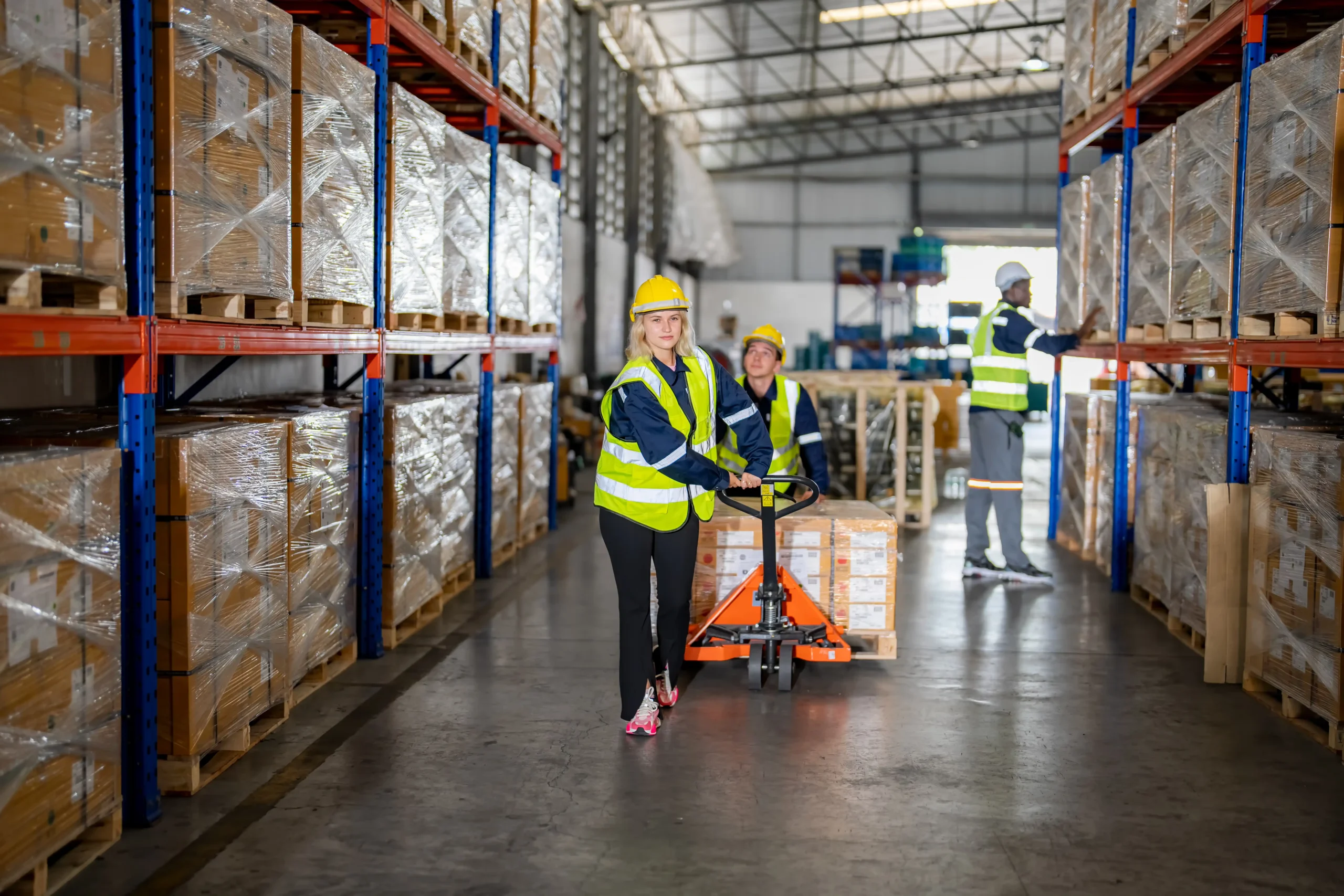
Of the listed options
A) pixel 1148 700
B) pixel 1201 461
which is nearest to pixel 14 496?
pixel 1148 700

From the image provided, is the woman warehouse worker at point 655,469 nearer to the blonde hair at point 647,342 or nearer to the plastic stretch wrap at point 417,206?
the blonde hair at point 647,342

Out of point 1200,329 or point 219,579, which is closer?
point 219,579

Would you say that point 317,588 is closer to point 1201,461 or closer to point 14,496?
point 14,496

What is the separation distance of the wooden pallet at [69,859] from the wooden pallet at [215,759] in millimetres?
420

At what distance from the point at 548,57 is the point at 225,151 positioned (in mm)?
5998

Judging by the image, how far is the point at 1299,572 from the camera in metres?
5.11

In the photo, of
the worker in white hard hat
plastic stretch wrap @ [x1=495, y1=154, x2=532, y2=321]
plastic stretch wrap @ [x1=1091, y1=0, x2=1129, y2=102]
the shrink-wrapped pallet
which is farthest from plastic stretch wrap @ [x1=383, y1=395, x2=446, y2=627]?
plastic stretch wrap @ [x1=1091, y1=0, x2=1129, y2=102]

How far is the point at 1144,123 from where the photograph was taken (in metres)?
9.70

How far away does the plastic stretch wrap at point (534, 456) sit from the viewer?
974 centimetres

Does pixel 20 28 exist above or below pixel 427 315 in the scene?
above

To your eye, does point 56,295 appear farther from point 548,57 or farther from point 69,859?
point 548,57

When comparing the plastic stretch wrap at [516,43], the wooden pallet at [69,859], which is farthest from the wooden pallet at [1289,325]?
the plastic stretch wrap at [516,43]

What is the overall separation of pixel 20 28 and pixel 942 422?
15.5 m

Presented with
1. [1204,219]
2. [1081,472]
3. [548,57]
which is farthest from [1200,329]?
[548,57]
